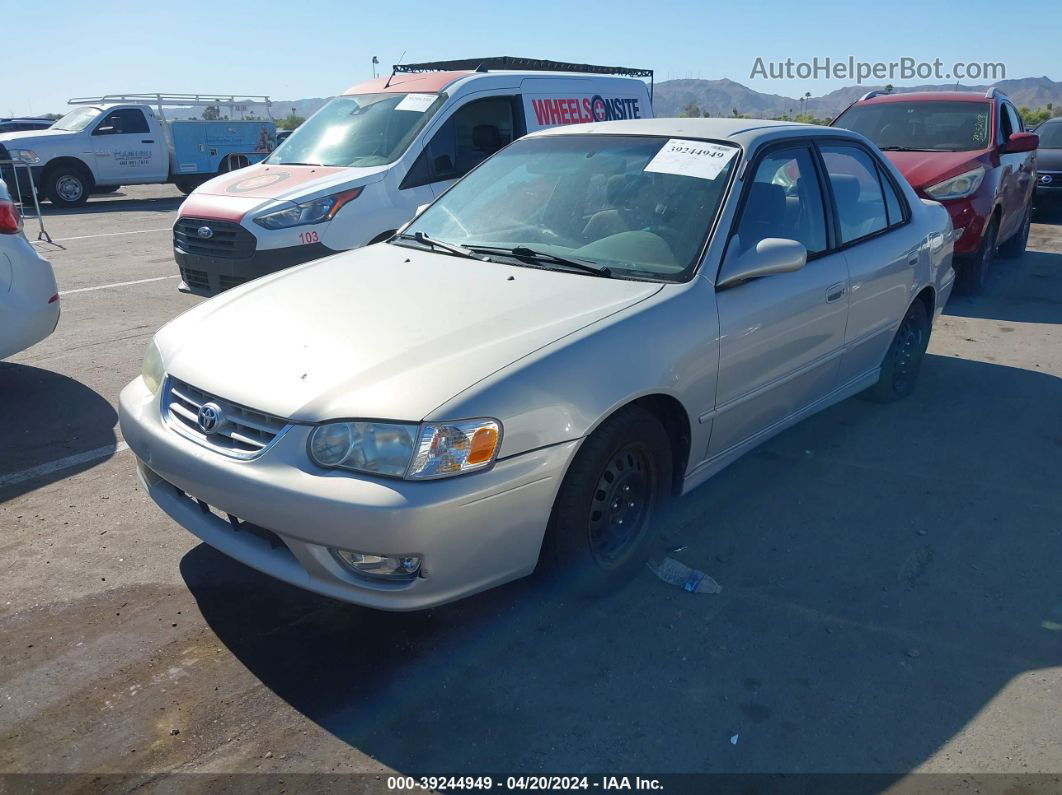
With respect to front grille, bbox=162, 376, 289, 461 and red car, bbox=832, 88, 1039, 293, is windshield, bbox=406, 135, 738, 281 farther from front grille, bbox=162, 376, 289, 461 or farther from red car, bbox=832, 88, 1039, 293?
red car, bbox=832, 88, 1039, 293

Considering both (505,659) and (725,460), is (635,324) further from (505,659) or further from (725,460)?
(505,659)

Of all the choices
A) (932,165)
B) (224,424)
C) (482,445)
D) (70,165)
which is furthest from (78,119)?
(482,445)

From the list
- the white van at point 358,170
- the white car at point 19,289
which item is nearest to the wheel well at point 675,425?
the white car at point 19,289

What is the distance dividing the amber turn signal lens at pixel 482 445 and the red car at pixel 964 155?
6705 mm

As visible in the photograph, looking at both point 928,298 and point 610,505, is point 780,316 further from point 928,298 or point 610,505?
point 928,298

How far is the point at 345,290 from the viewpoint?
3.61 meters

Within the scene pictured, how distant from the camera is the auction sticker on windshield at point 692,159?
3.82 m

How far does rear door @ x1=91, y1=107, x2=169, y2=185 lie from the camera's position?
17.5 metres

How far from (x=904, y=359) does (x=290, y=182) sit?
4799mm

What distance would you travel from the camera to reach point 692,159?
3.89 meters

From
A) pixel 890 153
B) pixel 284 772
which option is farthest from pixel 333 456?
pixel 890 153

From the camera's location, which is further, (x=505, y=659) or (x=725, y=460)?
(x=725, y=460)

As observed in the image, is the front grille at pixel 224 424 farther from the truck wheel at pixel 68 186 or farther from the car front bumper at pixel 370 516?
the truck wheel at pixel 68 186

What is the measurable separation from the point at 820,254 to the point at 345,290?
2237 mm
